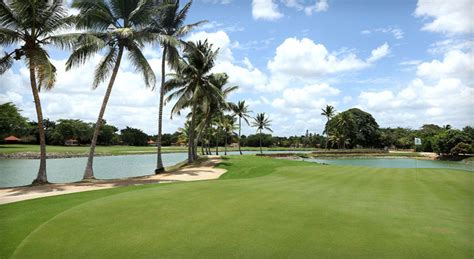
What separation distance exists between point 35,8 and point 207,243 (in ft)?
62.7

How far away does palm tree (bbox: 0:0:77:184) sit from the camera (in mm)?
18484

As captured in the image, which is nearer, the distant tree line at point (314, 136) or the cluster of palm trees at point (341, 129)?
the distant tree line at point (314, 136)

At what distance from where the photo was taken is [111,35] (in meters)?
22.6

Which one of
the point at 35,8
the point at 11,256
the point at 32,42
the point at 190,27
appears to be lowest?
the point at 11,256

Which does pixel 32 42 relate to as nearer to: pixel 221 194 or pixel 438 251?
pixel 221 194

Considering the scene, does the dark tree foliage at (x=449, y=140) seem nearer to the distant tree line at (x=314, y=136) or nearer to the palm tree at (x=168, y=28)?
the distant tree line at (x=314, y=136)

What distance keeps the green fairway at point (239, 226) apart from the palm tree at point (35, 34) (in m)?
9.86

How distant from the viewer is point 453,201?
12.0 metres

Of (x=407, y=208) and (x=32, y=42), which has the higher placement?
(x=32, y=42)

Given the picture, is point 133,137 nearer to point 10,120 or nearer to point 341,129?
point 10,120

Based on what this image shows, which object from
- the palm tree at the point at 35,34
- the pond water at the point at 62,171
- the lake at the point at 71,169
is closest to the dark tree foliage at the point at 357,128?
the lake at the point at 71,169

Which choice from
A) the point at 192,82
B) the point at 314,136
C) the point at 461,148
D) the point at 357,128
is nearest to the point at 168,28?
the point at 192,82

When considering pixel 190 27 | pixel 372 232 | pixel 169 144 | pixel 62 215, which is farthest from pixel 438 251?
pixel 169 144

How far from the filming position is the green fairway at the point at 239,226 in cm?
631
